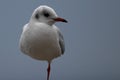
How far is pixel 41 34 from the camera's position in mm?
1844

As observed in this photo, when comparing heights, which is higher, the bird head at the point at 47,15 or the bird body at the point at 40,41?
the bird head at the point at 47,15

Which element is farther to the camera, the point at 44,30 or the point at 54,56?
the point at 54,56

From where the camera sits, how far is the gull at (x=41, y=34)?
184 centimetres

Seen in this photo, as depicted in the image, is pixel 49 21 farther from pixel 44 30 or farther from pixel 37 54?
pixel 37 54

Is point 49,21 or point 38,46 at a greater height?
point 49,21

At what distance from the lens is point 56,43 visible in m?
1.94

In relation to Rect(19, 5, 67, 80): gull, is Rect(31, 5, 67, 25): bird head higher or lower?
higher

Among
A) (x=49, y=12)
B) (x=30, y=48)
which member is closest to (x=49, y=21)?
(x=49, y=12)

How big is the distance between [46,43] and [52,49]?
0.07 metres

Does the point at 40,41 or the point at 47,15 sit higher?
the point at 47,15

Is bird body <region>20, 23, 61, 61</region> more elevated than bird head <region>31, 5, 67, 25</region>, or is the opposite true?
bird head <region>31, 5, 67, 25</region>

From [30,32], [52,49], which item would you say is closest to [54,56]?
[52,49]

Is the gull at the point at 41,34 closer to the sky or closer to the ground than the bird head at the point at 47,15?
closer to the ground

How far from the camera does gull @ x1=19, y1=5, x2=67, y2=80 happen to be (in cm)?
184
